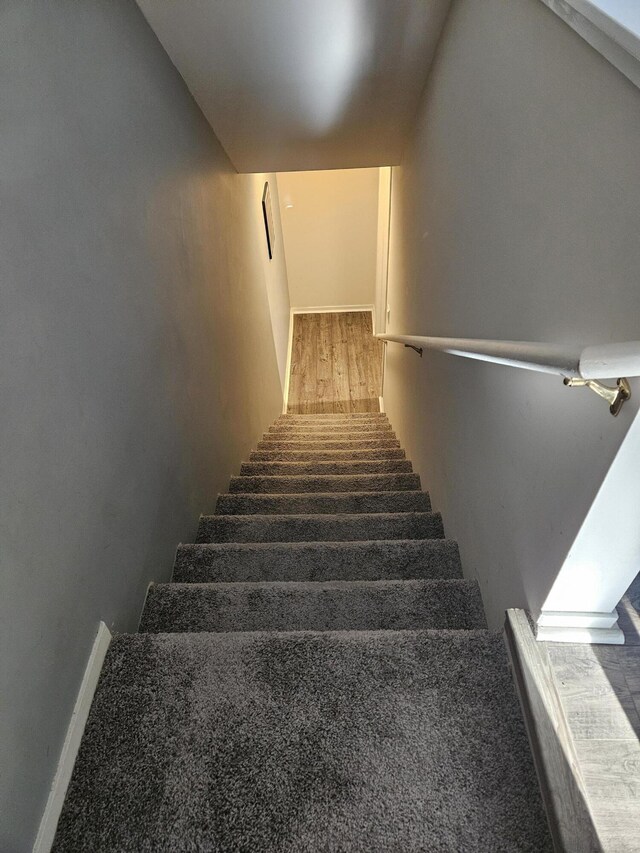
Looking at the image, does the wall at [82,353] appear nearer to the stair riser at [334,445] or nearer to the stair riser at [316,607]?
the stair riser at [316,607]

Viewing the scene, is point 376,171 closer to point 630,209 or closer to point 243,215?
point 243,215

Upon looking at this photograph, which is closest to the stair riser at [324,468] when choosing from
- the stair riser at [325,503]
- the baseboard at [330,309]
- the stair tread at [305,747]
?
the stair riser at [325,503]

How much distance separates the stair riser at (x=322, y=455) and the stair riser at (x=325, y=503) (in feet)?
2.90

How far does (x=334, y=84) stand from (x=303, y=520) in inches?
77.7

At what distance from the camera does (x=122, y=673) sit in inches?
47.6

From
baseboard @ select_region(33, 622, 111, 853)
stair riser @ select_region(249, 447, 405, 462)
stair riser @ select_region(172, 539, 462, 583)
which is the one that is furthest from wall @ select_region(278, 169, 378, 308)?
baseboard @ select_region(33, 622, 111, 853)

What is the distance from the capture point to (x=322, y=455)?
3416 millimetres

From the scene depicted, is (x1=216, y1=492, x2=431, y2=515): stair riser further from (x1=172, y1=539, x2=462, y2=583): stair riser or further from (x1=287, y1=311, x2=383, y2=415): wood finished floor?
(x1=287, y1=311, x2=383, y2=415): wood finished floor

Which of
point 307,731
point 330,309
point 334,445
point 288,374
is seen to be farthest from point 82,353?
point 330,309

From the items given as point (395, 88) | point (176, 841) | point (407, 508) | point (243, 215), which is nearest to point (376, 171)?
point (243, 215)

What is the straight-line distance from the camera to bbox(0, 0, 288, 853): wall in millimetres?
933

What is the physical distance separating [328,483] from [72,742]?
1766mm

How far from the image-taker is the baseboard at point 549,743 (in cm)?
86

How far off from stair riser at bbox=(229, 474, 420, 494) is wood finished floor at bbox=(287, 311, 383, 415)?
132 inches
